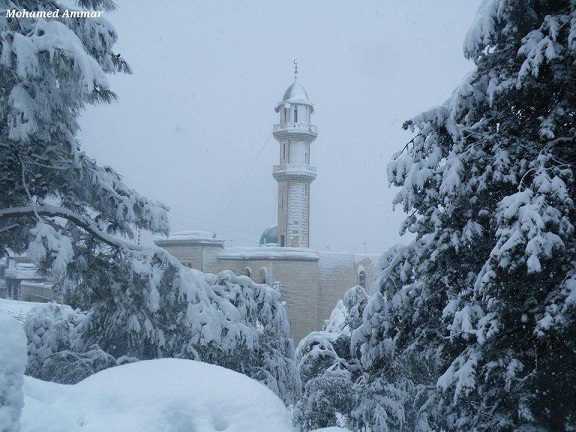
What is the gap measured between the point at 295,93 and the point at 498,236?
4031 centimetres

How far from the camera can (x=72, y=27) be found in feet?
25.0

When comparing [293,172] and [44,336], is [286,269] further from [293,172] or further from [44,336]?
[44,336]

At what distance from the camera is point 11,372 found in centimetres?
250

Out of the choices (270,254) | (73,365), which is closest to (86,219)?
(73,365)

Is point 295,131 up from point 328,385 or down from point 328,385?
up

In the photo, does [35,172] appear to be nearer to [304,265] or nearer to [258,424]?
[258,424]

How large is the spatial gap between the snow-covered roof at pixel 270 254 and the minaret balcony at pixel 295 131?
387 inches

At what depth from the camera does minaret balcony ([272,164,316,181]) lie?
1649 inches

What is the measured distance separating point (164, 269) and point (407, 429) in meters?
6.90

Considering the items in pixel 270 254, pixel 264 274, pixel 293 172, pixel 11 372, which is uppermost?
pixel 293 172

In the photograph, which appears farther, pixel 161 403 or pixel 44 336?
pixel 44 336

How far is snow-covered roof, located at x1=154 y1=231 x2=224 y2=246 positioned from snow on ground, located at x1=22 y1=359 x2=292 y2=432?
35.6 metres

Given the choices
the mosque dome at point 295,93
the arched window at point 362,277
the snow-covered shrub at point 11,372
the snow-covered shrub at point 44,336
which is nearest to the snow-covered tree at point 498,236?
the snow-covered shrub at point 11,372

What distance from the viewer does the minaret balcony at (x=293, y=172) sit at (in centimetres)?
4188
